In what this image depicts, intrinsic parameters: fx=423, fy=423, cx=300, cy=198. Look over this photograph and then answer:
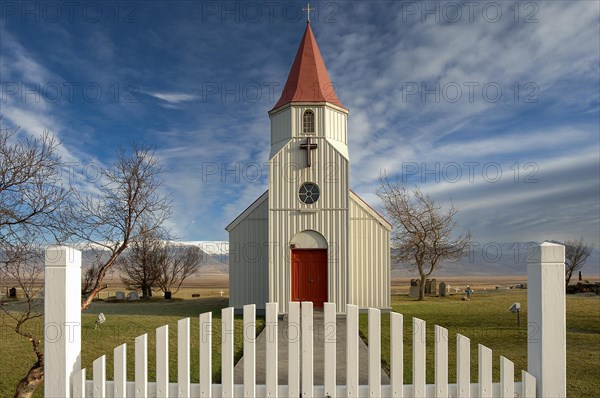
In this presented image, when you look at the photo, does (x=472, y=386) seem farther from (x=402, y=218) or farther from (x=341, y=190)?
(x=402, y=218)

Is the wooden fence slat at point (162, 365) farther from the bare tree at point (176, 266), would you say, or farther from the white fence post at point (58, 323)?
the bare tree at point (176, 266)

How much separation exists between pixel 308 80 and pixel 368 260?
942 centimetres

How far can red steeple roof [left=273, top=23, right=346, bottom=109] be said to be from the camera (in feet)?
67.6

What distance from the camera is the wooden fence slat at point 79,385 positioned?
12.0ft

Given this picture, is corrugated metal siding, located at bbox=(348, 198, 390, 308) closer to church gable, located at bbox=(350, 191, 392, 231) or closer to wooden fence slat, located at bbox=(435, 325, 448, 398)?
church gable, located at bbox=(350, 191, 392, 231)

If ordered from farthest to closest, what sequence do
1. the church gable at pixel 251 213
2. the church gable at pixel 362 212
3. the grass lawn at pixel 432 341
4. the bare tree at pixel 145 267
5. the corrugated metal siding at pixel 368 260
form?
1. the bare tree at pixel 145 267
2. the church gable at pixel 251 213
3. the church gable at pixel 362 212
4. the corrugated metal siding at pixel 368 260
5. the grass lawn at pixel 432 341

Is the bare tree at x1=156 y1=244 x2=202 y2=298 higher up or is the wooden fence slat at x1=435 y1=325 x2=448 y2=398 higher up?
the wooden fence slat at x1=435 y1=325 x2=448 y2=398

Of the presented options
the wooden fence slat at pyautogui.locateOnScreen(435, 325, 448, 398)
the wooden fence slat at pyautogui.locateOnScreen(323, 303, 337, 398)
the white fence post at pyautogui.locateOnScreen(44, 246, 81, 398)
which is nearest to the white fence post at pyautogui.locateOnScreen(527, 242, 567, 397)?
the wooden fence slat at pyautogui.locateOnScreen(435, 325, 448, 398)

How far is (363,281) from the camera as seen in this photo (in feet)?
67.7

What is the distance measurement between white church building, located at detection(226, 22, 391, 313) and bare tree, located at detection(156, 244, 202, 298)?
18.2 metres

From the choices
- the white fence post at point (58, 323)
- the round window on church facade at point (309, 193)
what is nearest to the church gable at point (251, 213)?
the round window on church facade at point (309, 193)

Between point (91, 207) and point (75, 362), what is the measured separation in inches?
158

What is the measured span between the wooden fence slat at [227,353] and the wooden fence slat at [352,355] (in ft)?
3.27

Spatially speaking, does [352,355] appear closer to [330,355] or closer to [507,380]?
[330,355]
